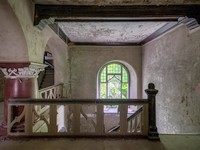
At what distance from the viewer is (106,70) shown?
302 inches

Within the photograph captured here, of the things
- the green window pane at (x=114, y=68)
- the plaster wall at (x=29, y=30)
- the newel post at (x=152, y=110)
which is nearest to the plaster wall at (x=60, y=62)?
the green window pane at (x=114, y=68)

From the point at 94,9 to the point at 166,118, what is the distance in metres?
3.44

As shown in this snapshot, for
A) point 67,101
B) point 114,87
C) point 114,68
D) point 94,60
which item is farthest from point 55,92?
point 114,68

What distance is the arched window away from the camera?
7.64 m

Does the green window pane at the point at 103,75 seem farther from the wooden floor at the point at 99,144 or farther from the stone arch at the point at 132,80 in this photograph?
the wooden floor at the point at 99,144

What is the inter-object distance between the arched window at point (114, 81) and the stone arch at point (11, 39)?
5.16m

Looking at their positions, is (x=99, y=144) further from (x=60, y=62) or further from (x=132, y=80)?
(x=132, y=80)

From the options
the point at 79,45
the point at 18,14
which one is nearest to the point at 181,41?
the point at 18,14

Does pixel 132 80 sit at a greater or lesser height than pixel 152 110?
greater

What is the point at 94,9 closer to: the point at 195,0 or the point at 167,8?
the point at 167,8

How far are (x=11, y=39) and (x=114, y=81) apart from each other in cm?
564

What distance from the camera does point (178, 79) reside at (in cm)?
386

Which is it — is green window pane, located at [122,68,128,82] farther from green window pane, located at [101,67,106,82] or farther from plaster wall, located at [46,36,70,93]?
plaster wall, located at [46,36,70,93]

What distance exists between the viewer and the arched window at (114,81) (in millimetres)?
7645
